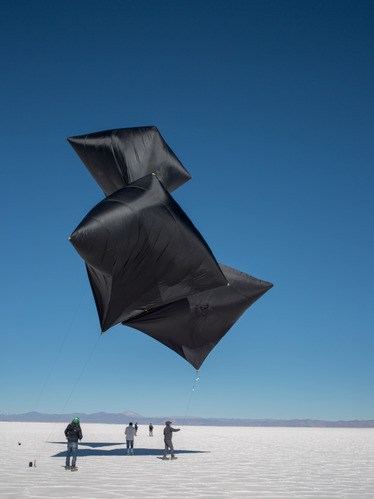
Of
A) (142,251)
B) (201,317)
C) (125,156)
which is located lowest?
(201,317)

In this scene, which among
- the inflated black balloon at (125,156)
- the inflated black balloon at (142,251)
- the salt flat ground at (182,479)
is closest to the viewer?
the salt flat ground at (182,479)

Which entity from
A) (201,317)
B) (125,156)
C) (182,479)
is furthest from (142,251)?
(182,479)

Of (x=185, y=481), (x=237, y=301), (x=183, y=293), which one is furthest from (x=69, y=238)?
(x=237, y=301)

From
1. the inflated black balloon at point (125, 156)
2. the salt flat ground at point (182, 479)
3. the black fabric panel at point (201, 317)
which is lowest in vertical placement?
the salt flat ground at point (182, 479)

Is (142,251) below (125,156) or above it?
below

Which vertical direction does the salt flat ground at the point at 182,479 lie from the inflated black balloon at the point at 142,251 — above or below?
below

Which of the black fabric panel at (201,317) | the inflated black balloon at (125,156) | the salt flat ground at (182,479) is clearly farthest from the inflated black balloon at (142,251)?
the salt flat ground at (182,479)

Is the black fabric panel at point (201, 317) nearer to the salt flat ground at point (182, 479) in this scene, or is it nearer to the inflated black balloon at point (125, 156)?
the salt flat ground at point (182, 479)

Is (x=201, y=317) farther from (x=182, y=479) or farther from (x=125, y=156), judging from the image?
(x=125, y=156)

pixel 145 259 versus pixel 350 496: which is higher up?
pixel 145 259

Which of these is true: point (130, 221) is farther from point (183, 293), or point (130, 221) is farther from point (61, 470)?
point (61, 470)

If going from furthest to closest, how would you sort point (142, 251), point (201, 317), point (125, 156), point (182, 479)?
1. point (201, 317)
2. point (125, 156)
3. point (142, 251)
4. point (182, 479)

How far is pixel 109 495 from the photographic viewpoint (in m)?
9.73

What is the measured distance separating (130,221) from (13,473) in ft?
23.8
